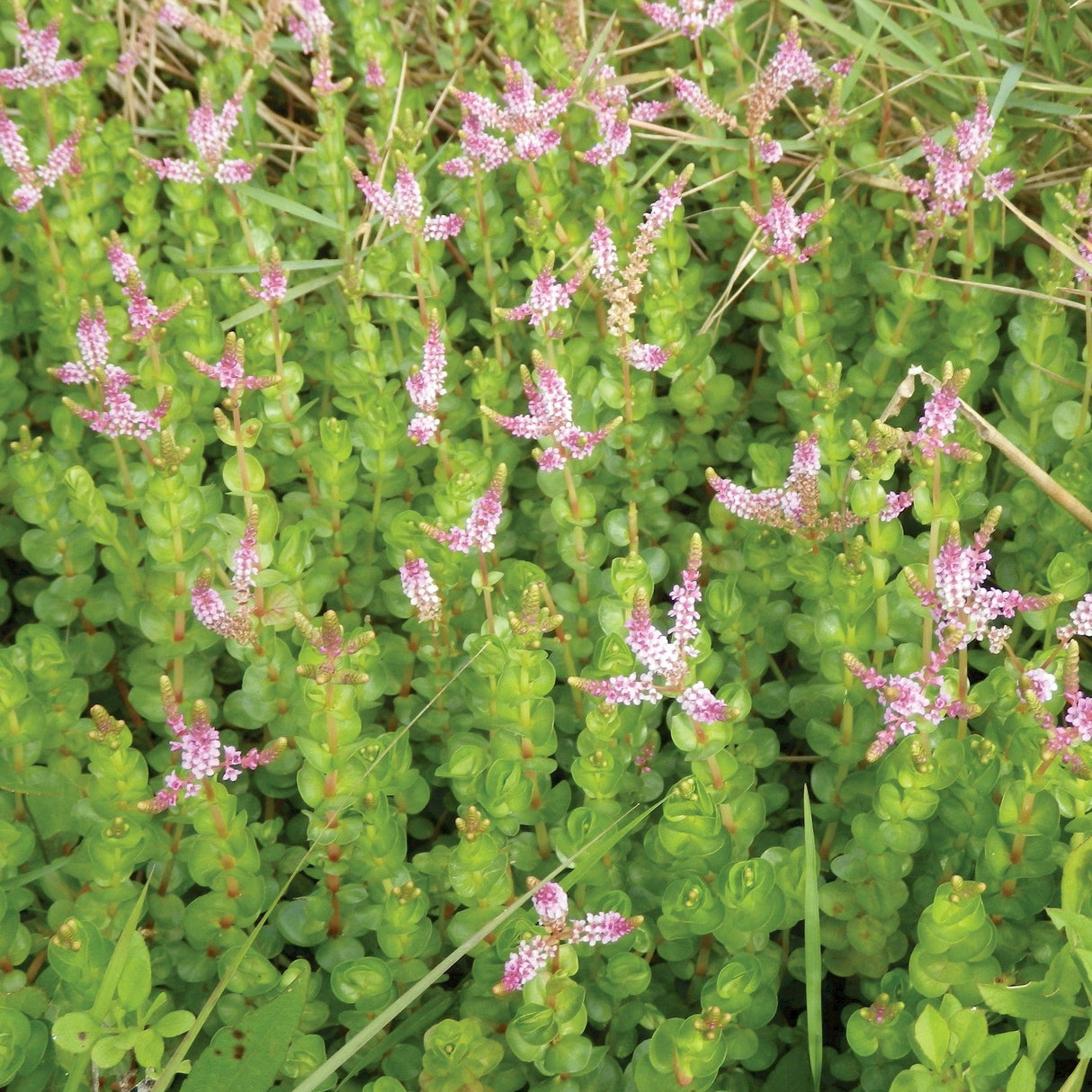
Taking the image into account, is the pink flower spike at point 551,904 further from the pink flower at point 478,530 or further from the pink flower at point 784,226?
the pink flower at point 784,226

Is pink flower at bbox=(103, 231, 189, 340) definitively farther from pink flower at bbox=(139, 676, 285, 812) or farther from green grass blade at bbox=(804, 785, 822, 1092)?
green grass blade at bbox=(804, 785, 822, 1092)

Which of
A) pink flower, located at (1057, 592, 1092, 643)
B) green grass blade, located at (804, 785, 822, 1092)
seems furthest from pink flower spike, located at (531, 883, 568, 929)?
pink flower, located at (1057, 592, 1092, 643)

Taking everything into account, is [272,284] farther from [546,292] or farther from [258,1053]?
Result: [258,1053]

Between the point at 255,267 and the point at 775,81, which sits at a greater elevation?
the point at 775,81

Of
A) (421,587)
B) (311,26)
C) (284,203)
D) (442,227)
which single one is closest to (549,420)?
(421,587)

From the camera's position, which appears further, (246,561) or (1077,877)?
(246,561)
